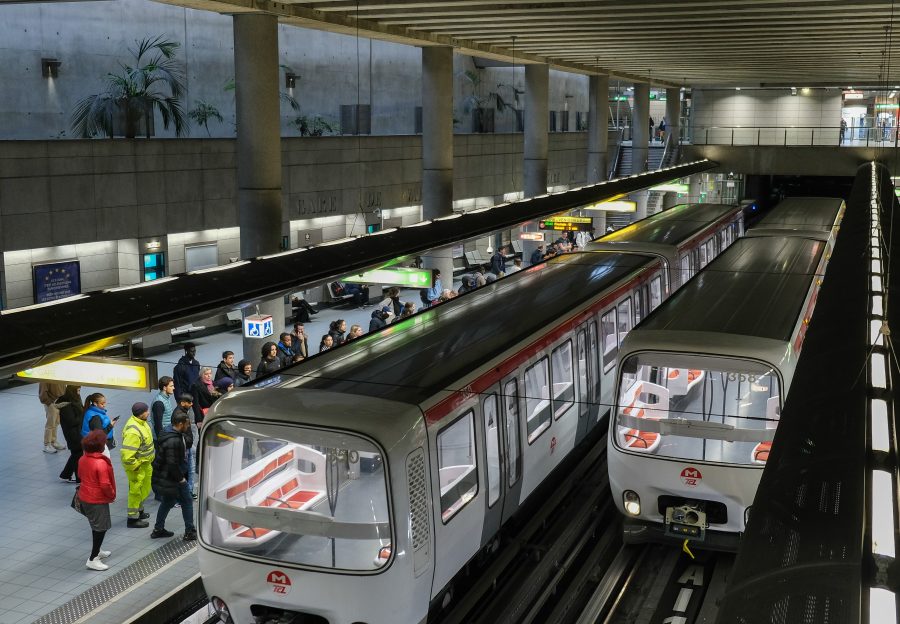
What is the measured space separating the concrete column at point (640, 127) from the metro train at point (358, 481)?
36430 millimetres

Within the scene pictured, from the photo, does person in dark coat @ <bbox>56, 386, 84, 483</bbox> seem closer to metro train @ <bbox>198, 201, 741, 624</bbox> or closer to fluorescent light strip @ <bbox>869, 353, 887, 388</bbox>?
metro train @ <bbox>198, 201, 741, 624</bbox>

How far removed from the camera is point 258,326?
55.2 feet

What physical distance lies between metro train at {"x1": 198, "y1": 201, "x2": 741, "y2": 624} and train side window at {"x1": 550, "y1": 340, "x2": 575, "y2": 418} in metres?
1.39

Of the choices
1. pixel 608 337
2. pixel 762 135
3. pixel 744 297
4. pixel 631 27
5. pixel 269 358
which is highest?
pixel 631 27

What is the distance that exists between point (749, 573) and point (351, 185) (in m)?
24.2

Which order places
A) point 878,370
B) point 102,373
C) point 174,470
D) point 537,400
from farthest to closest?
point 174,470, point 537,400, point 102,373, point 878,370

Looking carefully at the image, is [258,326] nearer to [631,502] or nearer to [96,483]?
[96,483]

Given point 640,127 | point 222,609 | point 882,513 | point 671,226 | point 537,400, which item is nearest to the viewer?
point 882,513

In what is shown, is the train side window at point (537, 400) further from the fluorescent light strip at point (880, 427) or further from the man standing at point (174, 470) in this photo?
the fluorescent light strip at point (880, 427)

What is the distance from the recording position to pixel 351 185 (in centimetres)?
2688

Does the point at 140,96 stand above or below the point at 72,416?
above

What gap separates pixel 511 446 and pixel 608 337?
3972 mm

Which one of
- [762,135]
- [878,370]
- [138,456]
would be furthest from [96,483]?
[762,135]

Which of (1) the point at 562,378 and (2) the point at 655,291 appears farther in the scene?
(2) the point at 655,291
